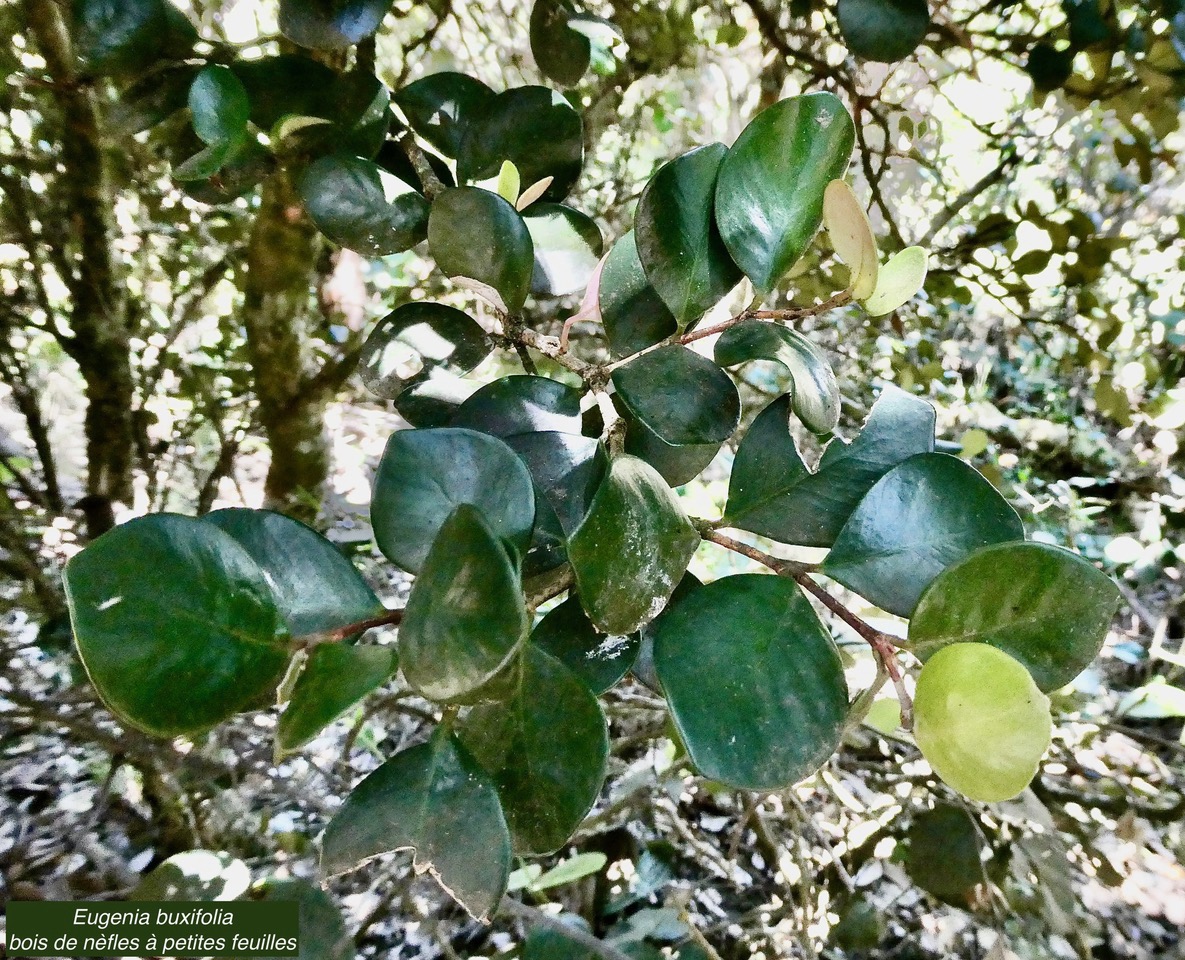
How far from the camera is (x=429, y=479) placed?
0.87 feet

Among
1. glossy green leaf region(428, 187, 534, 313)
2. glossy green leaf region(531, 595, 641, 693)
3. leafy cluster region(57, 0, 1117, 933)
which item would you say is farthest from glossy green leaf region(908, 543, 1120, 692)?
glossy green leaf region(428, 187, 534, 313)

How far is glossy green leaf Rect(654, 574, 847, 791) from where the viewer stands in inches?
9.4

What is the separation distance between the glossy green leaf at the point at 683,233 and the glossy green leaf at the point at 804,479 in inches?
2.6

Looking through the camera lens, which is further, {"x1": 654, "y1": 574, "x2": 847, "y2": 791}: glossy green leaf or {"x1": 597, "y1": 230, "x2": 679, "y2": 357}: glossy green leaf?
{"x1": 597, "y1": 230, "x2": 679, "y2": 357}: glossy green leaf

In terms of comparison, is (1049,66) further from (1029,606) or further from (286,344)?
(286,344)

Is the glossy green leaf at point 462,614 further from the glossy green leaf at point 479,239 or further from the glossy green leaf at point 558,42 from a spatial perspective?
the glossy green leaf at point 558,42

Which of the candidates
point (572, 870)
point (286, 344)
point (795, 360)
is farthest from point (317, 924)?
point (286, 344)

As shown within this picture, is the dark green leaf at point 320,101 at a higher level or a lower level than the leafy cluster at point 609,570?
higher

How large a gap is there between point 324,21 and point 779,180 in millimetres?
267

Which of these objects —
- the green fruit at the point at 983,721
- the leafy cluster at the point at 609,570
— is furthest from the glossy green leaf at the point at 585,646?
the green fruit at the point at 983,721

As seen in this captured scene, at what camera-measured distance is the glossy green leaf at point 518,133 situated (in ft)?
1.43

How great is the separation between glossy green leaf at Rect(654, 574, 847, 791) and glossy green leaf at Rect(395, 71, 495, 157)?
0.31m

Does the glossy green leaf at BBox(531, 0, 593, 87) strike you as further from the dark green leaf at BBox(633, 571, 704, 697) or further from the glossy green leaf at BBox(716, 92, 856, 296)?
the dark green leaf at BBox(633, 571, 704, 697)

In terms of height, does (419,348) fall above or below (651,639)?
above
